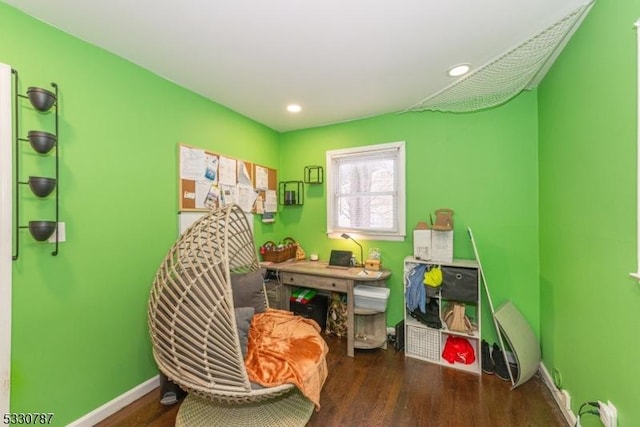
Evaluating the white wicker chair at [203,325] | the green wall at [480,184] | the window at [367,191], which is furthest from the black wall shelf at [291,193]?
the white wicker chair at [203,325]

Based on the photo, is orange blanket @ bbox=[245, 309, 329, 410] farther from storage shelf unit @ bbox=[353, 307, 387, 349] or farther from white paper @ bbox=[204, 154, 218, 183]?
white paper @ bbox=[204, 154, 218, 183]

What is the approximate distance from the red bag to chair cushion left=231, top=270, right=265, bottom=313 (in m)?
1.73

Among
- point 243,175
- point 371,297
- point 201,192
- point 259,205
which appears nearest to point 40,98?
point 201,192

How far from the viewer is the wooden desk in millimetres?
2559

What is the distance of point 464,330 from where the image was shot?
234 cm

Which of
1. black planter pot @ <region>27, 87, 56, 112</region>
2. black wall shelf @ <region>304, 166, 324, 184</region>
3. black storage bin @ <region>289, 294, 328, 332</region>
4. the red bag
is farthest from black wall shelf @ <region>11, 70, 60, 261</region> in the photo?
the red bag

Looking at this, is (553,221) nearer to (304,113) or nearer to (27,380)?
(304,113)

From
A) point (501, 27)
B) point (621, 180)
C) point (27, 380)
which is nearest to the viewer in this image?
point (621, 180)

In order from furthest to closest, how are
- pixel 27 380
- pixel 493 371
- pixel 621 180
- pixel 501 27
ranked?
pixel 493 371, pixel 501 27, pixel 27 380, pixel 621 180

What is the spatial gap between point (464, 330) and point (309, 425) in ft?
5.02

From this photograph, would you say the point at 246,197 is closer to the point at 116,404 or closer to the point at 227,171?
the point at 227,171

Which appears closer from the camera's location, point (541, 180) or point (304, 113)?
point (541, 180)

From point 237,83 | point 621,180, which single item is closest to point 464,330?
point 621,180

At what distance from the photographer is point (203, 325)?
55.1 inches
